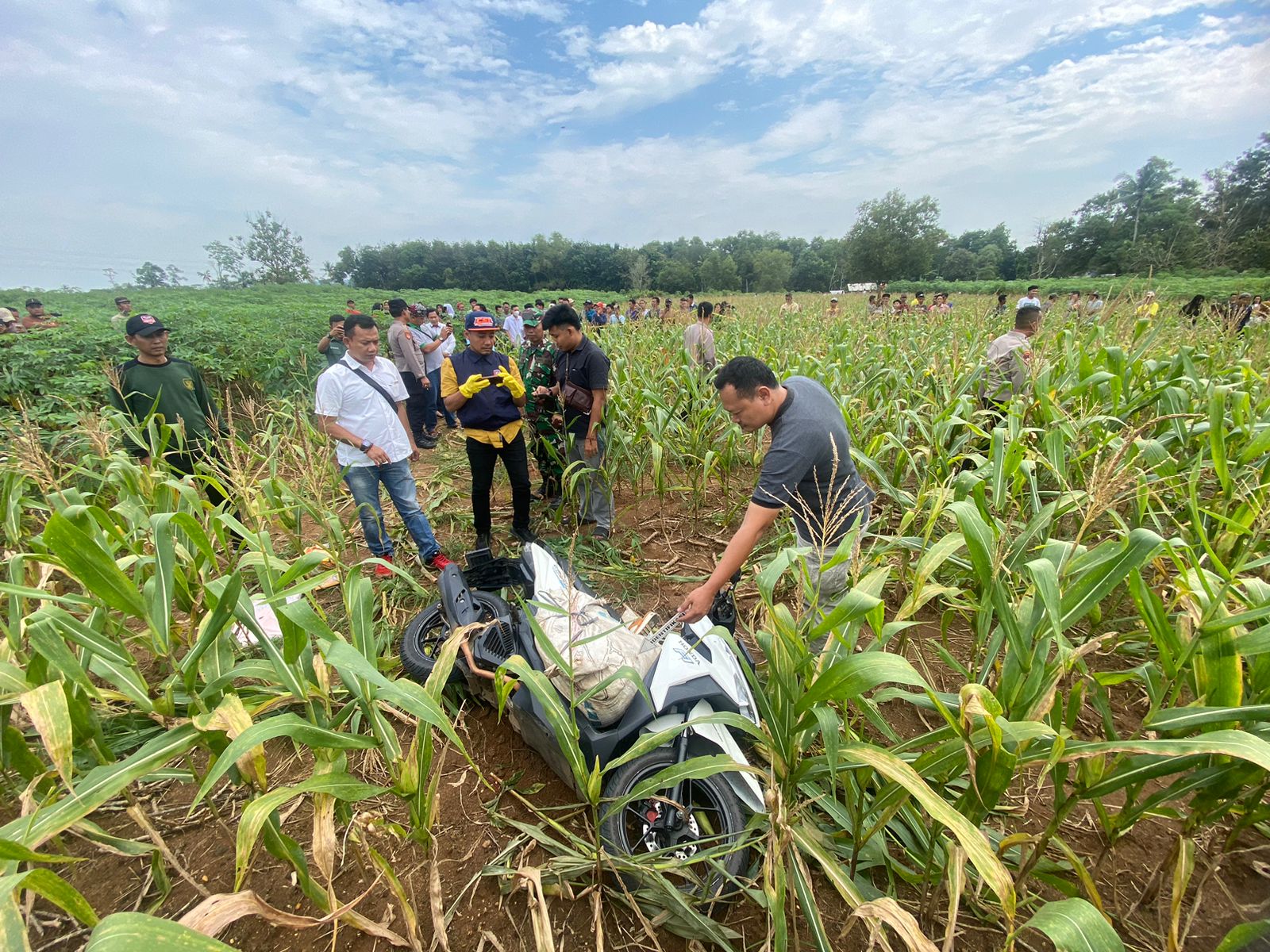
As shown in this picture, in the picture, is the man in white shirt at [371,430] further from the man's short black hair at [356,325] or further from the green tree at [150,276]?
the green tree at [150,276]

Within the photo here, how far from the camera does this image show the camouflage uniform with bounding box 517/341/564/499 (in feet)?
13.2

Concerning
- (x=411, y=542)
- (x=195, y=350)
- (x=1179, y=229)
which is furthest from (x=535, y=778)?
(x=1179, y=229)

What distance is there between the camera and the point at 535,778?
1.96 m

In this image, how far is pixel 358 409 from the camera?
124 inches

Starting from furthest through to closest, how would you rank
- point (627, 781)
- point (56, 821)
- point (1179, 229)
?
point (1179, 229), point (627, 781), point (56, 821)

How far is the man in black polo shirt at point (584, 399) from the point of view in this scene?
3.56m

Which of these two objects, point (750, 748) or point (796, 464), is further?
point (796, 464)

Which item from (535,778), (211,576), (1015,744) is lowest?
(535,778)

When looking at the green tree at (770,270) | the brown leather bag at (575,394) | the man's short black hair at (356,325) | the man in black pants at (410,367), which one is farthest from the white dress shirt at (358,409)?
the green tree at (770,270)

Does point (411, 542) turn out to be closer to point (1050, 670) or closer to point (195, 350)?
point (1050, 670)

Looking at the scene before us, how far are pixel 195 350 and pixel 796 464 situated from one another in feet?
26.9

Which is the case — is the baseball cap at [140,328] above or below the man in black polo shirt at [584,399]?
above

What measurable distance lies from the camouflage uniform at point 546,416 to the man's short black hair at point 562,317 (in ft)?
1.66

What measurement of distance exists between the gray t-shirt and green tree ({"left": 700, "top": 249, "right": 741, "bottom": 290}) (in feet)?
168
